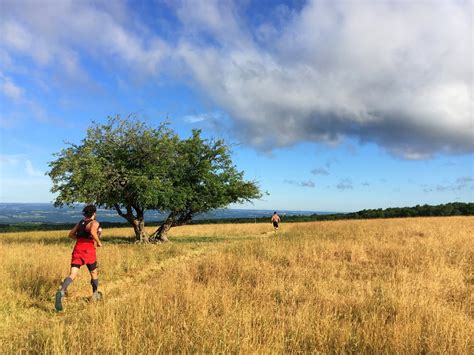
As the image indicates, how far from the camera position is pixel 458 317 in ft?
20.5

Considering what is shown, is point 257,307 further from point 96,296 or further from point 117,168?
point 117,168

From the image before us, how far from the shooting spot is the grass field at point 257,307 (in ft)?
17.2

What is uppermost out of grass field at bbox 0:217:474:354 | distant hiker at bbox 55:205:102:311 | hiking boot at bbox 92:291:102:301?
distant hiker at bbox 55:205:102:311

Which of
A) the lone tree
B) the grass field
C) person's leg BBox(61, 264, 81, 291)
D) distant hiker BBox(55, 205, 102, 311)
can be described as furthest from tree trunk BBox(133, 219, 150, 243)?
person's leg BBox(61, 264, 81, 291)

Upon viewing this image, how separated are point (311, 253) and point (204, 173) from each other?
12885 millimetres

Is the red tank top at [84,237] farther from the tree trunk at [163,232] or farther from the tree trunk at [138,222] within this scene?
the tree trunk at [163,232]

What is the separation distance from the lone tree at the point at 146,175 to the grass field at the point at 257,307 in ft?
28.6

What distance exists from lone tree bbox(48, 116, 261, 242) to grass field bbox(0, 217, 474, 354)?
8.72 meters

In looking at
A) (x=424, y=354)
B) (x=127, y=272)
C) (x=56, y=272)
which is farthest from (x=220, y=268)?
(x=424, y=354)

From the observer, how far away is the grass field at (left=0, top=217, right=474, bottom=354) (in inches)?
206

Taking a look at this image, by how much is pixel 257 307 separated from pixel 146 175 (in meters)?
16.8

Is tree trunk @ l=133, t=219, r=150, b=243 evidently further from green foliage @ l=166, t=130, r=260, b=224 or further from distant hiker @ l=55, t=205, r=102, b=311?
distant hiker @ l=55, t=205, r=102, b=311


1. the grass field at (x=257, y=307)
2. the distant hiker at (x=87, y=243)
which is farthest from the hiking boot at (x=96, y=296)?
the grass field at (x=257, y=307)

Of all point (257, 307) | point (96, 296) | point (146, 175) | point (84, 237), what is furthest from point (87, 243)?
point (146, 175)
